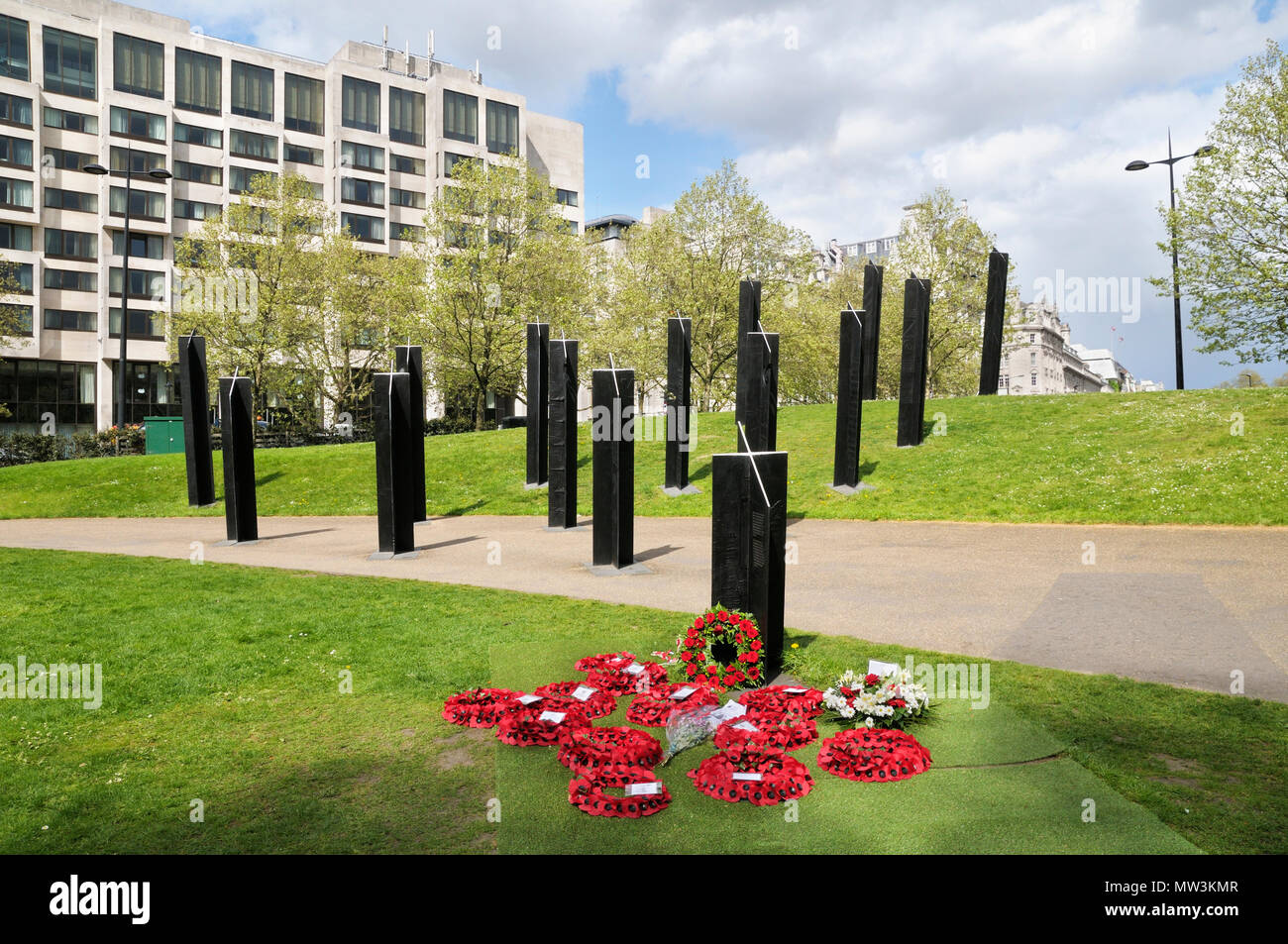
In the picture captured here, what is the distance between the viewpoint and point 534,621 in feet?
30.6

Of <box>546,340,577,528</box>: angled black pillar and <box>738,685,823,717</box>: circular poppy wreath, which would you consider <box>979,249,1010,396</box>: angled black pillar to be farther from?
<box>738,685,823,717</box>: circular poppy wreath

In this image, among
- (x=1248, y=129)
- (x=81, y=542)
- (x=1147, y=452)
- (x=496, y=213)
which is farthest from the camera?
(x=496, y=213)

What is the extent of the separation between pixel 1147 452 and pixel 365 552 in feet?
60.4

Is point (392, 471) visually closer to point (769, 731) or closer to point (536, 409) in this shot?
point (536, 409)

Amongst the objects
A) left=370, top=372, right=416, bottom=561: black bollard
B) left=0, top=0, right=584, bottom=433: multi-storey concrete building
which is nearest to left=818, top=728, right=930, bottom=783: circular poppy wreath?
left=370, top=372, right=416, bottom=561: black bollard

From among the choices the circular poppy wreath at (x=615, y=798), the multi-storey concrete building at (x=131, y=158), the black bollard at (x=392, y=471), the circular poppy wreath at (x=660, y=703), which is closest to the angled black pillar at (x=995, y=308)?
the black bollard at (x=392, y=471)

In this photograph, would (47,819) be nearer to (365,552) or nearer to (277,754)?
(277,754)

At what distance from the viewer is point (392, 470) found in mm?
14719

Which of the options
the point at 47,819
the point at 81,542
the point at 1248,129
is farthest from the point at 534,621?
the point at 1248,129

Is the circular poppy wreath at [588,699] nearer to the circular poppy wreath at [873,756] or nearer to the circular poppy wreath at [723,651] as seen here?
the circular poppy wreath at [723,651]

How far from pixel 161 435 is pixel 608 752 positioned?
36.1 meters

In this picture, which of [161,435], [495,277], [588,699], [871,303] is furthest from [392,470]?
[161,435]
